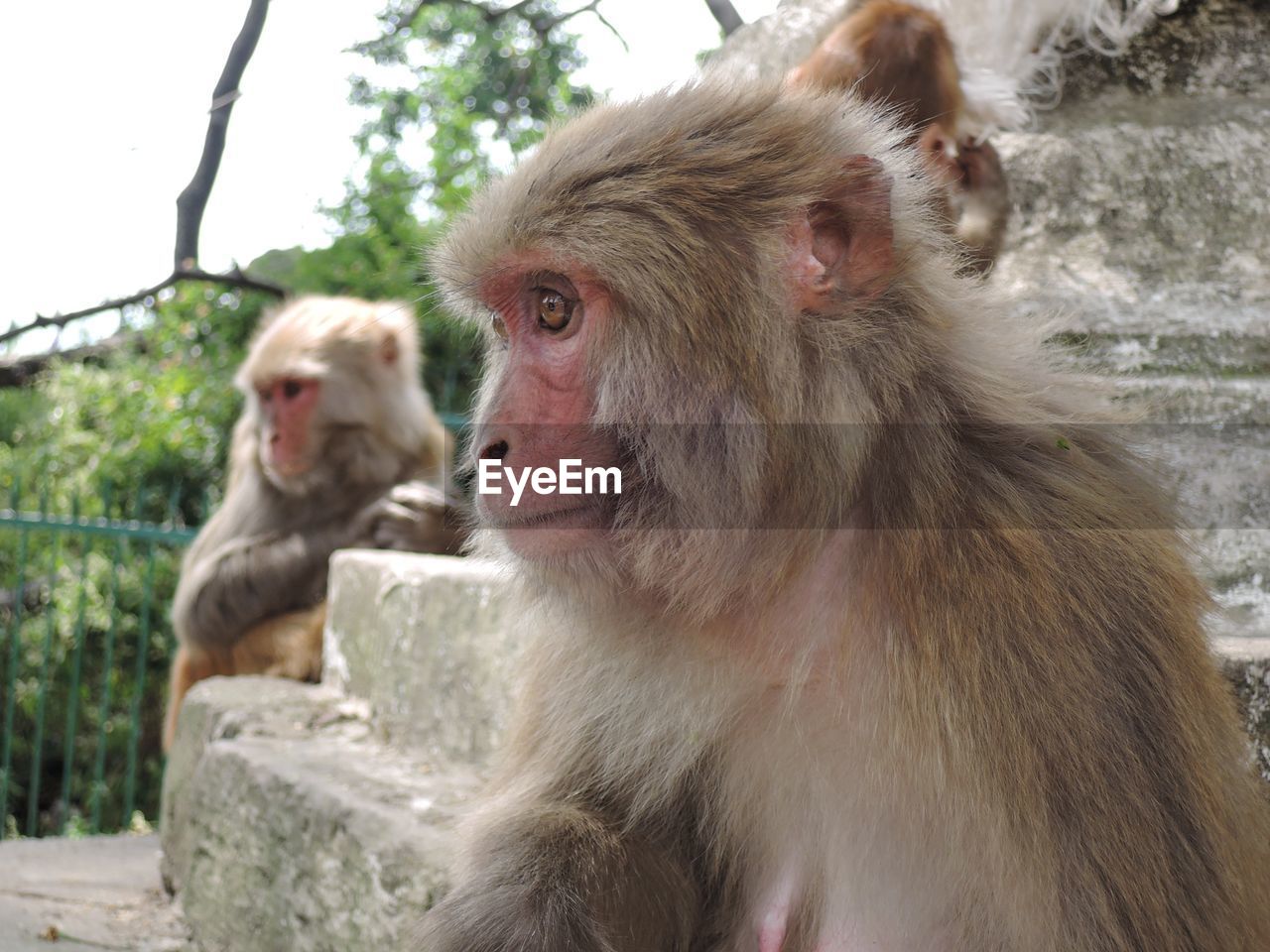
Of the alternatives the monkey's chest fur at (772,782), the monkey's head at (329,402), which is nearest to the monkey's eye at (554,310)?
the monkey's chest fur at (772,782)

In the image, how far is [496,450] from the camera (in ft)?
6.13

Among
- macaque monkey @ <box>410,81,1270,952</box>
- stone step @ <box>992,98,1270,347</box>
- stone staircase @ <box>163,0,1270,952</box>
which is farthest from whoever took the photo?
stone step @ <box>992,98,1270,347</box>

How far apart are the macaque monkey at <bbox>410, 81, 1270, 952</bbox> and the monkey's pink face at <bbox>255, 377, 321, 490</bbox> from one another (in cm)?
417

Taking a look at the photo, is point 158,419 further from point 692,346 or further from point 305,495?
point 692,346

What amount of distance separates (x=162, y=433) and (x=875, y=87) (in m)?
7.10

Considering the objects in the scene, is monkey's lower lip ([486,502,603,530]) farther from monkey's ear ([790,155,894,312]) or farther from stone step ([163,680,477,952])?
stone step ([163,680,477,952])

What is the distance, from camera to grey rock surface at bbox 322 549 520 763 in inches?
137

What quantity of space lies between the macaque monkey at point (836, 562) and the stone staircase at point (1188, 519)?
848 mm

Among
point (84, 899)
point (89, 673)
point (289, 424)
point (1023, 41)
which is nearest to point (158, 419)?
point (89, 673)

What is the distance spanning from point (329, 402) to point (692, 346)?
4.59 meters

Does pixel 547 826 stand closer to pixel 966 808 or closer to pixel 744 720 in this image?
pixel 744 720

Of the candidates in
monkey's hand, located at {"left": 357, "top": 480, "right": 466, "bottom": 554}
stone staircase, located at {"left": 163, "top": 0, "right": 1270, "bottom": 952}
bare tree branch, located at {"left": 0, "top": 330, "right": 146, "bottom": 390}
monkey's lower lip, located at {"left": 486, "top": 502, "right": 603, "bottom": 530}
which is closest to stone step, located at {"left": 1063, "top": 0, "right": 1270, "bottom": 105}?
stone staircase, located at {"left": 163, "top": 0, "right": 1270, "bottom": 952}

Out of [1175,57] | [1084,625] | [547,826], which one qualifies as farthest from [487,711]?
[1175,57]

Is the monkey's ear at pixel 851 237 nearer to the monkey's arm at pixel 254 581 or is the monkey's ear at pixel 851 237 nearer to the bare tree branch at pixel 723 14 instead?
the monkey's arm at pixel 254 581
